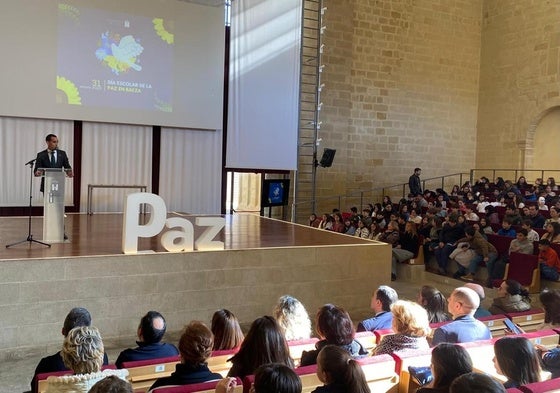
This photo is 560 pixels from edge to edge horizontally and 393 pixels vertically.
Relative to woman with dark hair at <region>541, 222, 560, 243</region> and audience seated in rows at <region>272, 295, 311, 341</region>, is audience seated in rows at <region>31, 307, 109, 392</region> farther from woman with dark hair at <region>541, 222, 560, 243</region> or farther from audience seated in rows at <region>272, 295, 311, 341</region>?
woman with dark hair at <region>541, 222, 560, 243</region>

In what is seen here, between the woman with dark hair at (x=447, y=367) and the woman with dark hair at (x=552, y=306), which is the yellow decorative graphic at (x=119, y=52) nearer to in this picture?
the woman with dark hair at (x=552, y=306)

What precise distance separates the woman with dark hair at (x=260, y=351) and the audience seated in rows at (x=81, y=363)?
0.58 meters

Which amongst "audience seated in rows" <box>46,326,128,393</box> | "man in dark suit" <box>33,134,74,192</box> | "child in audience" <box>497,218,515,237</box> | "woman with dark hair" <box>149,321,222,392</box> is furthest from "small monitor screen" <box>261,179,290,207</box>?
"audience seated in rows" <box>46,326,128,393</box>

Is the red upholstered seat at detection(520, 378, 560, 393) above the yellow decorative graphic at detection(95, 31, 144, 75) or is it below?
below

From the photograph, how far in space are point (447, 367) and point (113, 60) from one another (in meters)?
9.32

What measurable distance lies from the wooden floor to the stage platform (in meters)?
0.01

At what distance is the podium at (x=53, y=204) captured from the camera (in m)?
5.81

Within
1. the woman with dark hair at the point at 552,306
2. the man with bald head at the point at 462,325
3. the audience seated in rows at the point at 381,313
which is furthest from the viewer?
the audience seated in rows at the point at 381,313

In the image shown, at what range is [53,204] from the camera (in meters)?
5.89

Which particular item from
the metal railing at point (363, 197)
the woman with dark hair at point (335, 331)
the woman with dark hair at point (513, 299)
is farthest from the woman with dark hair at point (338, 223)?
the woman with dark hair at point (335, 331)

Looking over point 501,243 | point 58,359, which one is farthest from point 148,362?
point 501,243

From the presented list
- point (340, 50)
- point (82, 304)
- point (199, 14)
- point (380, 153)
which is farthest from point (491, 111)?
point (82, 304)

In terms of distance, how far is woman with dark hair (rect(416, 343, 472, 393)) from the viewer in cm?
224

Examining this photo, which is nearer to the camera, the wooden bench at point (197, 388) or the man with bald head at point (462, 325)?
the wooden bench at point (197, 388)
